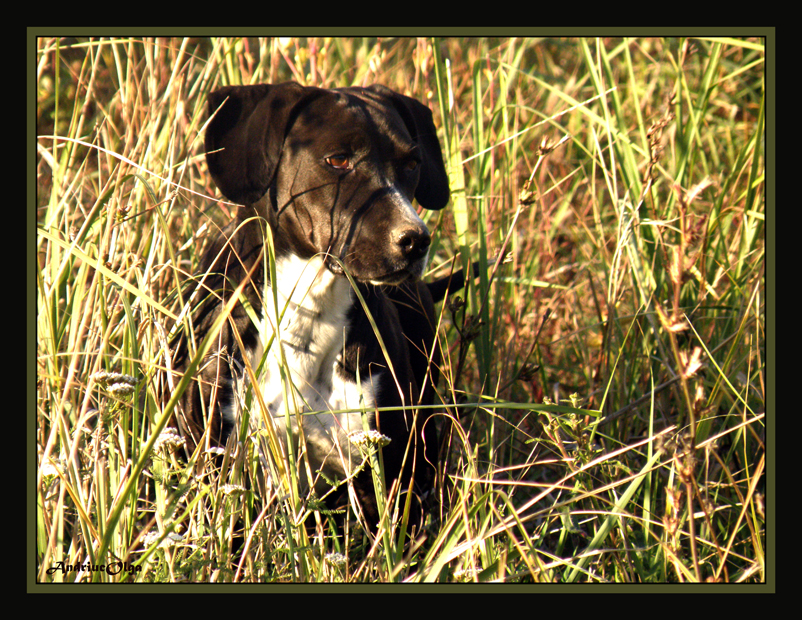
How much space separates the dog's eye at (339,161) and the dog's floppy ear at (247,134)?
0.17 meters

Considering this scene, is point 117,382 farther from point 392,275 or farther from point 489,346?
point 489,346

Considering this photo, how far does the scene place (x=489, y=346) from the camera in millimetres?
2748

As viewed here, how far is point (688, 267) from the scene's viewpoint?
1.43 m

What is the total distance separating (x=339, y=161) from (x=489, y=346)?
889mm

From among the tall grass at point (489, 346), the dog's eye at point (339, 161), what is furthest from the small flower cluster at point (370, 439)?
the dog's eye at point (339, 161)

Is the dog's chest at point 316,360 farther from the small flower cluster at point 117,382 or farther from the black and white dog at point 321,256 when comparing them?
the small flower cluster at point 117,382

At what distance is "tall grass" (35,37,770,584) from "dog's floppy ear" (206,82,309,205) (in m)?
0.16

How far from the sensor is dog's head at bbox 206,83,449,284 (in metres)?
2.18

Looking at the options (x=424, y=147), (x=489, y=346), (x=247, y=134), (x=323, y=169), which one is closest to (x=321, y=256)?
(x=323, y=169)

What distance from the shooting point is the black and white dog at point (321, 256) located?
220 centimetres

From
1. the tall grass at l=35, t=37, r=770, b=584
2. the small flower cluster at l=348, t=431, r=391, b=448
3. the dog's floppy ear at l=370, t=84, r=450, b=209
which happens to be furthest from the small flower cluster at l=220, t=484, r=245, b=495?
the dog's floppy ear at l=370, t=84, r=450, b=209

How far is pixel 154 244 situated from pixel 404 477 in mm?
1076
